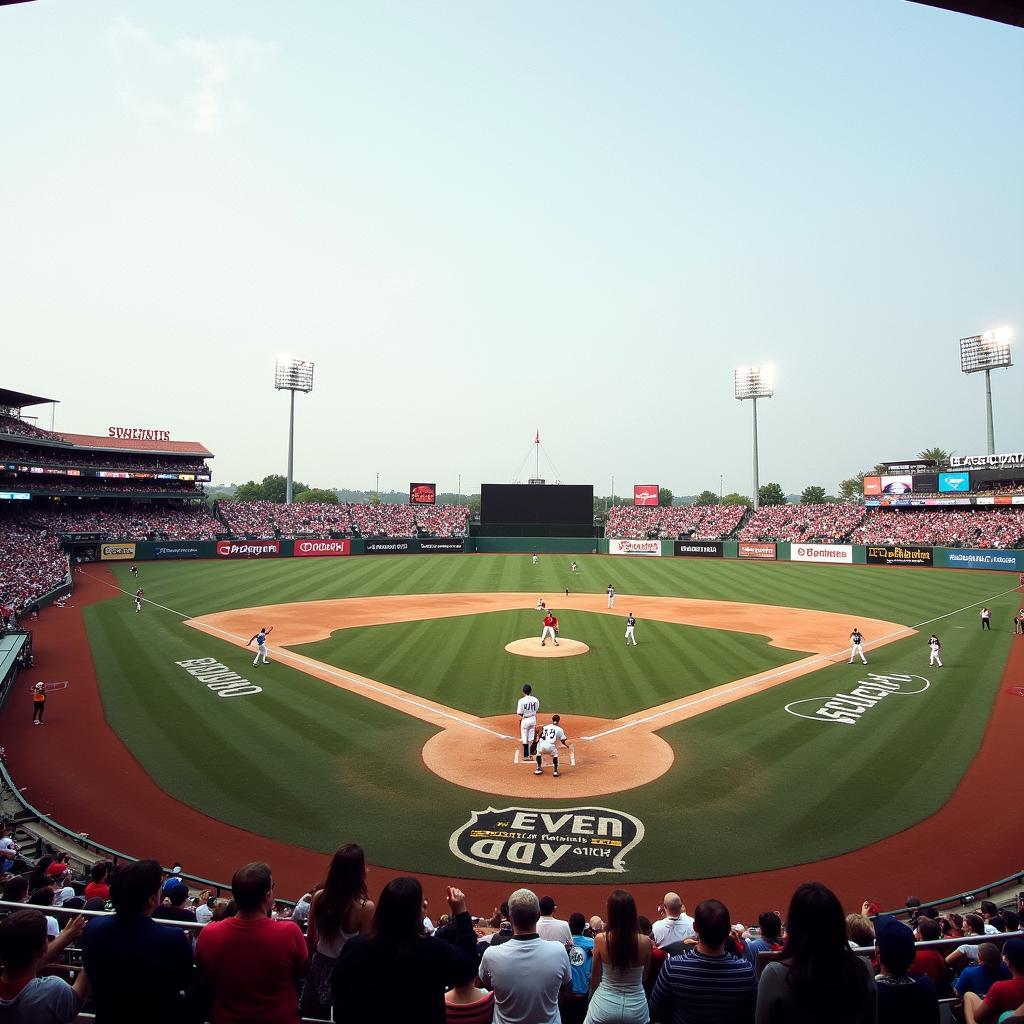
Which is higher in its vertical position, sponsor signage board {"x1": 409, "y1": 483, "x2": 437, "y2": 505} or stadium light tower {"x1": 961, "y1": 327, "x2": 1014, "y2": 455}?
stadium light tower {"x1": 961, "y1": 327, "x2": 1014, "y2": 455}

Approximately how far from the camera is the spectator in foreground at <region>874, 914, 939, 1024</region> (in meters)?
3.90

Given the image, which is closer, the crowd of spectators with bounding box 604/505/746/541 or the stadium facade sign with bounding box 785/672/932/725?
the stadium facade sign with bounding box 785/672/932/725

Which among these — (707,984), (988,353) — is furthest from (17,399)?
(988,353)

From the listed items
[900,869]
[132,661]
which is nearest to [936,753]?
[900,869]

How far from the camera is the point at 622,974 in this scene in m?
4.21

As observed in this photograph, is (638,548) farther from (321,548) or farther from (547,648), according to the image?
(547,648)

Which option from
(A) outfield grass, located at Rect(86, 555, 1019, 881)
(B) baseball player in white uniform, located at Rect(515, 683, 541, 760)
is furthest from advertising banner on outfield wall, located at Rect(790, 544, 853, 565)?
(B) baseball player in white uniform, located at Rect(515, 683, 541, 760)

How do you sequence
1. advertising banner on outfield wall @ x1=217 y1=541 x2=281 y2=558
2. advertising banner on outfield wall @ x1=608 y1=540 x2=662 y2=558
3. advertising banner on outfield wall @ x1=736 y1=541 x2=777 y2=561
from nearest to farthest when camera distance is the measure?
advertising banner on outfield wall @ x1=217 y1=541 x2=281 y2=558
advertising banner on outfield wall @ x1=736 y1=541 x2=777 y2=561
advertising banner on outfield wall @ x1=608 y1=540 x2=662 y2=558

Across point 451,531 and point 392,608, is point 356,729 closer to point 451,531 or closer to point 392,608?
point 392,608

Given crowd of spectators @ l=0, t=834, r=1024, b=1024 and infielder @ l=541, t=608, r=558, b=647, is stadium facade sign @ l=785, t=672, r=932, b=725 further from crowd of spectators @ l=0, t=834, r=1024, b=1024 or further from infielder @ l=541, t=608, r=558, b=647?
crowd of spectators @ l=0, t=834, r=1024, b=1024

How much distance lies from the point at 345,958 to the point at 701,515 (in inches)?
3299

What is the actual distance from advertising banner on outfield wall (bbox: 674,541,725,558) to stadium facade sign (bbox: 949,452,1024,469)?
2323cm

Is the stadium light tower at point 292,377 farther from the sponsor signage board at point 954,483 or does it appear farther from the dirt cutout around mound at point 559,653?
the sponsor signage board at point 954,483

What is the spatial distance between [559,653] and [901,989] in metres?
22.6
